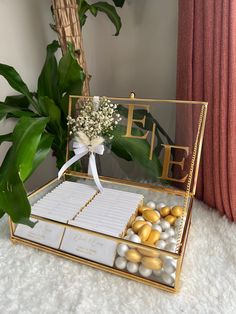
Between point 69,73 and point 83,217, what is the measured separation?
453 millimetres

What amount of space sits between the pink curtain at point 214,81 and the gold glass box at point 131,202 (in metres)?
0.09

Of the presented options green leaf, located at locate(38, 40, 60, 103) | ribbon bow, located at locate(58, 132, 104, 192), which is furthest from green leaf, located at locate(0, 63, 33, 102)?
ribbon bow, located at locate(58, 132, 104, 192)

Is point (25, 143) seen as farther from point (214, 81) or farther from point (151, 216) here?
point (214, 81)

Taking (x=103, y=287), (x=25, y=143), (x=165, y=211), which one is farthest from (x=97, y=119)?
(x=103, y=287)

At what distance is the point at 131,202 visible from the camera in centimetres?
79

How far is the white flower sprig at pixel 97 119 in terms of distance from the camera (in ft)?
2.59

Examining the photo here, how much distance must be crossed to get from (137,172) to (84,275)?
0.37m

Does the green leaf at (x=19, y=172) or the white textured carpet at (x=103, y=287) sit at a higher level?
the green leaf at (x=19, y=172)

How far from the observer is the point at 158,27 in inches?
43.4

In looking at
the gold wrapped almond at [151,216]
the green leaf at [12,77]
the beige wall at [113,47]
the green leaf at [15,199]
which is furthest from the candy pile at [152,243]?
the green leaf at [12,77]

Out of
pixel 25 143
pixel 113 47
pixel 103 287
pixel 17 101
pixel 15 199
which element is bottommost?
pixel 103 287

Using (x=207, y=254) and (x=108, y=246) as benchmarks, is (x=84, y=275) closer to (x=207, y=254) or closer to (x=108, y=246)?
(x=108, y=246)

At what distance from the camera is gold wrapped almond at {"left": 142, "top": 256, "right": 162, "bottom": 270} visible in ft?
1.88

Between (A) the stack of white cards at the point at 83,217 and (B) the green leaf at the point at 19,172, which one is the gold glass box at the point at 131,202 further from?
(B) the green leaf at the point at 19,172
